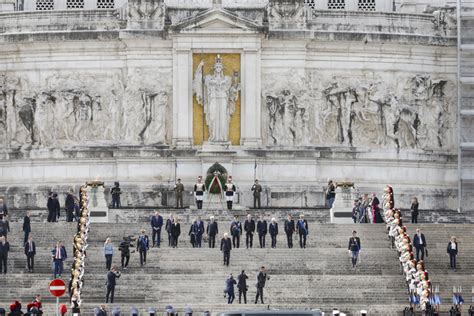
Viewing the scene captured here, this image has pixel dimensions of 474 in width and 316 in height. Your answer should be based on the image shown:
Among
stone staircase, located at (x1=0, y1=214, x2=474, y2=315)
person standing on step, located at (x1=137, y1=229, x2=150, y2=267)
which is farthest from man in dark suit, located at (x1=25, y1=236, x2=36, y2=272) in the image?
person standing on step, located at (x1=137, y1=229, x2=150, y2=267)

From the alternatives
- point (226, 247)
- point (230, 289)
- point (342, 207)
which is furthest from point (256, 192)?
point (230, 289)

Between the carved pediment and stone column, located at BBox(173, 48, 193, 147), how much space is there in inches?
35.8

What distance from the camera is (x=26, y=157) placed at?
75.6m

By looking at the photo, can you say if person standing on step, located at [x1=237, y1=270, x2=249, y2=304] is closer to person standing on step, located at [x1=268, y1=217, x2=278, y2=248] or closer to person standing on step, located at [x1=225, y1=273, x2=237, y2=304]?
person standing on step, located at [x1=225, y1=273, x2=237, y2=304]

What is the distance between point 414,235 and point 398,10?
19912 millimetres

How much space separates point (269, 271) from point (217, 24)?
1645 centimetres

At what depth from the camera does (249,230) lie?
63.4m

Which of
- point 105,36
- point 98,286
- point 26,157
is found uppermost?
point 105,36

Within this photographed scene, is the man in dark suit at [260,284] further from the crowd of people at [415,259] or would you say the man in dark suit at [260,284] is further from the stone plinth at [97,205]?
the stone plinth at [97,205]

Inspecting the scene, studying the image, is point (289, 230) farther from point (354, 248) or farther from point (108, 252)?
point (108, 252)

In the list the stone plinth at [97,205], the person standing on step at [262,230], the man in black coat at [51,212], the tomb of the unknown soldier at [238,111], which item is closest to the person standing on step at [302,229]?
the person standing on step at [262,230]

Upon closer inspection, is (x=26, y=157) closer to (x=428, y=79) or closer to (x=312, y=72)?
(x=312, y=72)

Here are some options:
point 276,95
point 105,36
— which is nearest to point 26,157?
point 105,36

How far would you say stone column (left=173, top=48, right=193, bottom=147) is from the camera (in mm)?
74375
